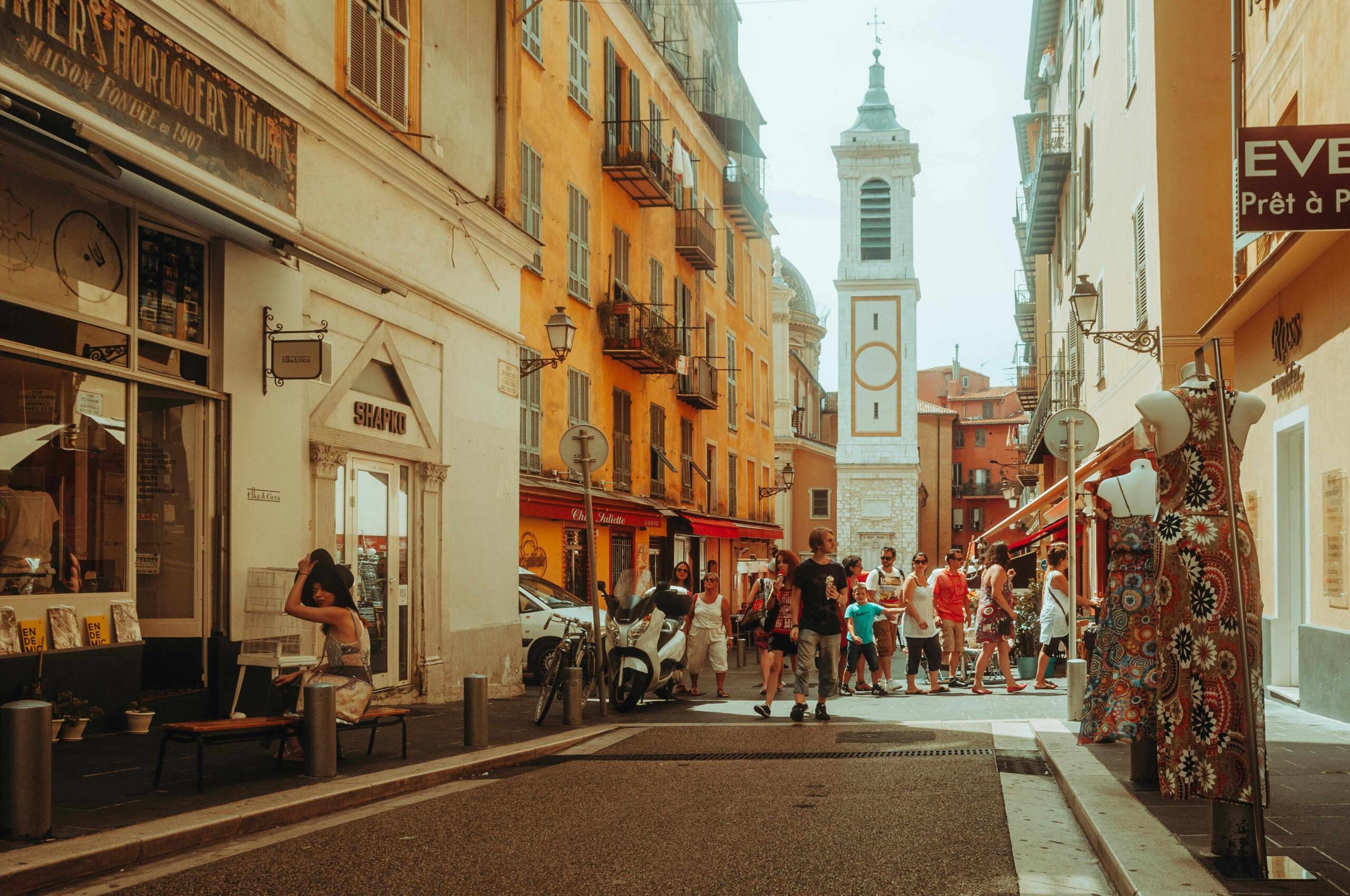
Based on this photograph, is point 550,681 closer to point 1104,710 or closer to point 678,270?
point 1104,710

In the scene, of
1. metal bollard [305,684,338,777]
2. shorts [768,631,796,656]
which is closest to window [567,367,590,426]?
shorts [768,631,796,656]

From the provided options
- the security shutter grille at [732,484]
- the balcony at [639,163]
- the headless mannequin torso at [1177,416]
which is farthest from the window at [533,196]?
the headless mannequin torso at [1177,416]

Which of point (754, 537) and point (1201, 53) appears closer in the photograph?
point (1201, 53)

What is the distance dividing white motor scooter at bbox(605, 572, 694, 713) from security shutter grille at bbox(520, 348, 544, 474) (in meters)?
7.22

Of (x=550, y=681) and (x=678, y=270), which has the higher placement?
(x=678, y=270)

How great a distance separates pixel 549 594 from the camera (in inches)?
840

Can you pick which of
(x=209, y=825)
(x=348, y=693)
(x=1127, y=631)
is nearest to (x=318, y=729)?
(x=348, y=693)

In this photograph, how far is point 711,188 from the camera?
38969mm

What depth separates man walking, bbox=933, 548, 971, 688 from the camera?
17.3 m

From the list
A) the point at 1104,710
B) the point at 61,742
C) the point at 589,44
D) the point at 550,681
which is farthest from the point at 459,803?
the point at 589,44

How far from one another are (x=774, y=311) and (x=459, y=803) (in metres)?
60.6

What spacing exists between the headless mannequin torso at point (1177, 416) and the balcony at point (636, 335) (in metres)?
21.4

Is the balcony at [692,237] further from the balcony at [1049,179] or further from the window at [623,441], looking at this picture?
the balcony at [1049,179]

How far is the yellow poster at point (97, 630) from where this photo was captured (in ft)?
32.2
